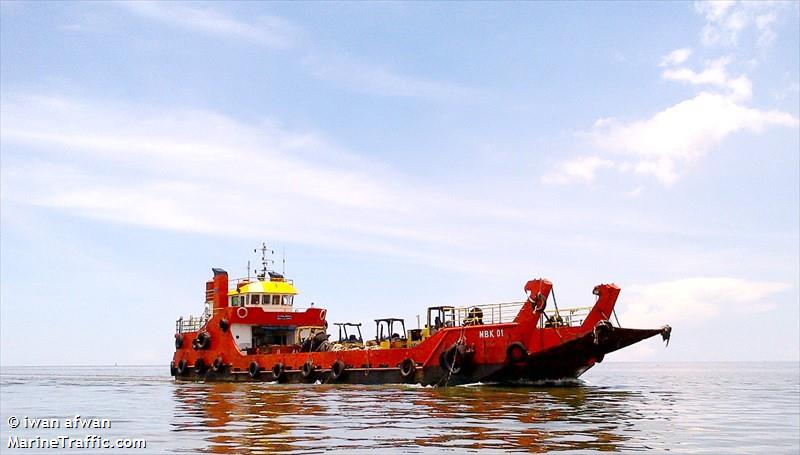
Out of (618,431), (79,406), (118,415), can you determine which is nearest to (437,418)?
(618,431)

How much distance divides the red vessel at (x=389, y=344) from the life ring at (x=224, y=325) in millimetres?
62

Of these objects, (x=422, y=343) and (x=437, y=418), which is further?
(x=422, y=343)

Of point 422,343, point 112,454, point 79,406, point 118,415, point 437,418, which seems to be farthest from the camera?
point 422,343

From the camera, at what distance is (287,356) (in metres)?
35.8

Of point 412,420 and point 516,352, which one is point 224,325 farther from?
point 412,420

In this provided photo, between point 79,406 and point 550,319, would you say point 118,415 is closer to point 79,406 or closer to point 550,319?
point 79,406

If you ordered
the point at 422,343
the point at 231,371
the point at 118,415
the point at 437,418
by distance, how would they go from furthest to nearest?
the point at 231,371 < the point at 422,343 < the point at 118,415 < the point at 437,418

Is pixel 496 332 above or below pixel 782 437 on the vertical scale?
above

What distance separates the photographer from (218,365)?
131ft

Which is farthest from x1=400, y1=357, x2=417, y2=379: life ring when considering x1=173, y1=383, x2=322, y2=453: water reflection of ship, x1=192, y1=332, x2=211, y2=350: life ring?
x1=192, y1=332, x2=211, y2=350: life ring

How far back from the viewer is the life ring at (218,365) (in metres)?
39.8

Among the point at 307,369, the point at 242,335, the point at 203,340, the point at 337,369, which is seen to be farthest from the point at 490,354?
the point at 203,340

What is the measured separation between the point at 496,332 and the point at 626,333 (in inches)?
172

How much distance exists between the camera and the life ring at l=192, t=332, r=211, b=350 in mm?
41250
